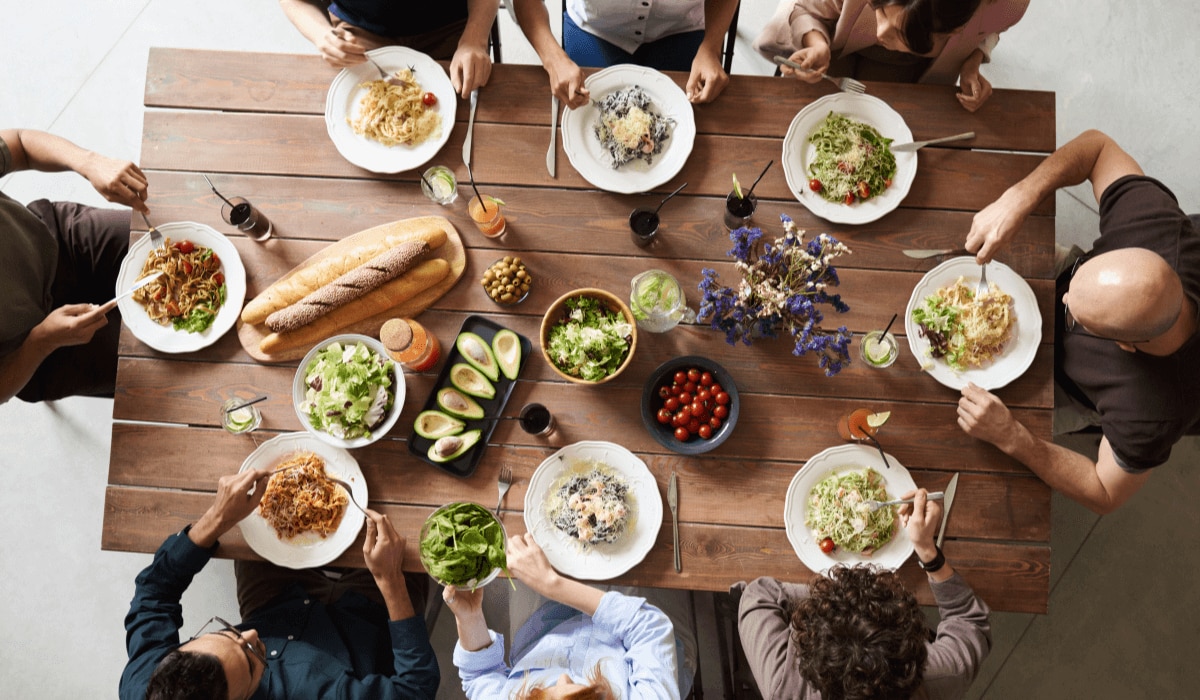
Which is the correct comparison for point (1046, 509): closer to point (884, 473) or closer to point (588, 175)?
point (884, 473)

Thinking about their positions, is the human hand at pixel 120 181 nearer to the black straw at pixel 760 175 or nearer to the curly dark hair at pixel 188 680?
the curly dark hair at pixel 188 680

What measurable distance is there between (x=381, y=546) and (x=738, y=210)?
1.46m

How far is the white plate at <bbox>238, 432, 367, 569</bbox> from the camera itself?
6.88ft

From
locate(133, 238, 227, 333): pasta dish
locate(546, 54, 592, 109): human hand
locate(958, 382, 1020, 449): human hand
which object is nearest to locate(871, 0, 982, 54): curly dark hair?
locate(546, 54, 592, 109): human hand

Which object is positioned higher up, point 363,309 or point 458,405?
point 363,309

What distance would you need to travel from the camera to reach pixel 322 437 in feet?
6.88

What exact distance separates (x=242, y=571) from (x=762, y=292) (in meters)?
2.11

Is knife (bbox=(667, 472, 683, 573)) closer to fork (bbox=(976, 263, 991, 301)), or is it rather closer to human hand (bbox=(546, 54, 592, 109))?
fork (bbox=(976, 263, 991, 301))

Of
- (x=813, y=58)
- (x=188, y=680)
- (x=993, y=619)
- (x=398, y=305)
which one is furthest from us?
(x=993, y=619)

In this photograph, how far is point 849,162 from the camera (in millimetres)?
2156

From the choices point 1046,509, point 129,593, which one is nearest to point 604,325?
point 1046,509

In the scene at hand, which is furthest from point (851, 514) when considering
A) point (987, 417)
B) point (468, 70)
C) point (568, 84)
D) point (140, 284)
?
point (140, 284)

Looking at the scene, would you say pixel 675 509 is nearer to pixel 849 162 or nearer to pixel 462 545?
pixel 462 545

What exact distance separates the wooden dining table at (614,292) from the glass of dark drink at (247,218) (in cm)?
4
